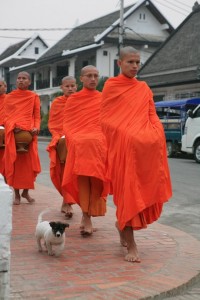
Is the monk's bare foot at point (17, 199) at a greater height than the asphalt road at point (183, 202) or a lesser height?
greater

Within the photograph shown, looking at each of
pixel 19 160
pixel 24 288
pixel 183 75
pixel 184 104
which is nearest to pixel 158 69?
pixel 183 75

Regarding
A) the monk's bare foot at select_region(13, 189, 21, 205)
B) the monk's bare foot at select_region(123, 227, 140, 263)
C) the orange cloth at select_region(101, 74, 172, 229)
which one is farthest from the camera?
the monk's bare foot at select_region(13, 189, 21, 205)

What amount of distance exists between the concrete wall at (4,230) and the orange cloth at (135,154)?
168cm

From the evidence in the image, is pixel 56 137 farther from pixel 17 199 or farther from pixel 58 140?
pixel 17 199

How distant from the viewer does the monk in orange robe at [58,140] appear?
22.0 ft

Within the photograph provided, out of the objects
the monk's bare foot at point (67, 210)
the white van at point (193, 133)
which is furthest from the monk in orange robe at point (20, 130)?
the white van at point (193, 133)

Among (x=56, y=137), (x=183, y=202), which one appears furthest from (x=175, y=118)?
(x=56, y=137)

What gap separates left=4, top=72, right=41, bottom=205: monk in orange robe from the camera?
7.42 meters

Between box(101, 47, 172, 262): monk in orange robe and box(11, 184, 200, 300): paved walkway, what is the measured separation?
314mm

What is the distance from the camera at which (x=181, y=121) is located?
18.3 metres

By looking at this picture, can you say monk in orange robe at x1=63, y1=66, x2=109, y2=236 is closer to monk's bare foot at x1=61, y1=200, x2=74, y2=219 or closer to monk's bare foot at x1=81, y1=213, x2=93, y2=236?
monk's bare foot at x1=81, y1=213, x2=93, y2=236

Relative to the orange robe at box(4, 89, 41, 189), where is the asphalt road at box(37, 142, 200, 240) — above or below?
below

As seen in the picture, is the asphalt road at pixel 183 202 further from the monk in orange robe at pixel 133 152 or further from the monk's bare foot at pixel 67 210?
the monk in orange robe at pixel 133 152

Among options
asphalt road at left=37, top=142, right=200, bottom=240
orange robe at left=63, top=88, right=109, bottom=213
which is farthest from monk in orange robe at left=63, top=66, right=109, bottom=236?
asphalt road at left=37, top=142, right=200, bottom=240
